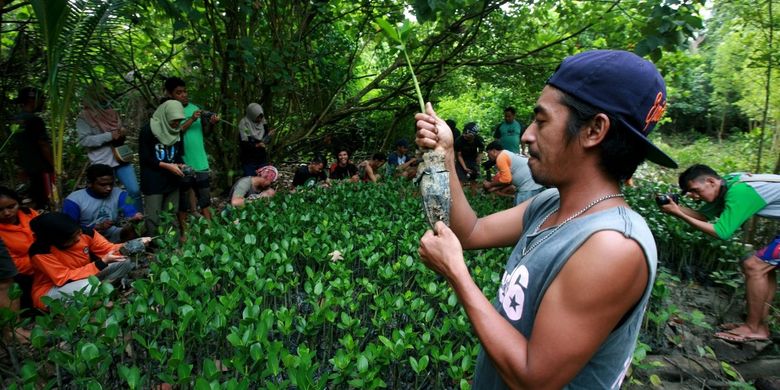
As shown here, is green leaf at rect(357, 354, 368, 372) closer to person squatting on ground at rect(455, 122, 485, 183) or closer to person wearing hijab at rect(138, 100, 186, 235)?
person wearing hijab at rect(138, 100, 186, 235)

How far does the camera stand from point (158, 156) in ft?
16.6

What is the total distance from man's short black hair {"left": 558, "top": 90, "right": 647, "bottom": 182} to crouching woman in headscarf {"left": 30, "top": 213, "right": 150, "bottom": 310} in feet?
11.3

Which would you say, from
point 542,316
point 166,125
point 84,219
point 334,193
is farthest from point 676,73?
point 84,219

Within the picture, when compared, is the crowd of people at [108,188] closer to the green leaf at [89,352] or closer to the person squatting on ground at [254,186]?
the person squatting on ground at [254,186]

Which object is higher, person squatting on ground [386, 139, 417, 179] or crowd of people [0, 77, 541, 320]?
crowd of people [0, 77, 541, 320]

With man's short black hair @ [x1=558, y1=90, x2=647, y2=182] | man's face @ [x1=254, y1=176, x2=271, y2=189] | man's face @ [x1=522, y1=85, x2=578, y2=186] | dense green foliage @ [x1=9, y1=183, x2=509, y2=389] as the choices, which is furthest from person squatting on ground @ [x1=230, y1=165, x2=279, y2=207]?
man's short black hair @ [x1=558, y1=90, x2=647, y2=182]

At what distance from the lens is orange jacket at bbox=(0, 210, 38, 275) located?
12.0 feet

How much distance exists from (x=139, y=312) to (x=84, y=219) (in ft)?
9.70

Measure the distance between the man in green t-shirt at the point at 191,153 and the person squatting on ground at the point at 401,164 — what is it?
3.65 metres

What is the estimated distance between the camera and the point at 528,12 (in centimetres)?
775

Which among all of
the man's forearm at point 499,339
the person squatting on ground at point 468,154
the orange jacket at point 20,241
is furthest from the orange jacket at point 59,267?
the person squatting on ground at point 468,154

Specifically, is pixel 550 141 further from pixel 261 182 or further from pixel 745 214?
pixel 261 182

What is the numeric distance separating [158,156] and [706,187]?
5.36 meters

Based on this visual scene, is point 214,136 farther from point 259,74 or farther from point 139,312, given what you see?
point 139,312
